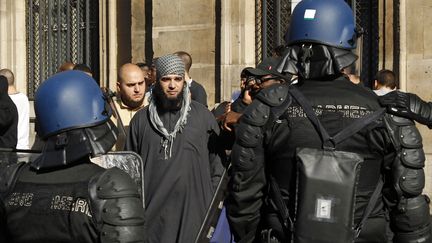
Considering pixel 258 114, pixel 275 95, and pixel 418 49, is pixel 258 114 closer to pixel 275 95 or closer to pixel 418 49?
pixel 275 95

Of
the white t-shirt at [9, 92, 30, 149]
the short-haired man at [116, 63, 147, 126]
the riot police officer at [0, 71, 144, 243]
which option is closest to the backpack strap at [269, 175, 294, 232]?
the riot police officer at [0, 71, 144, 243]

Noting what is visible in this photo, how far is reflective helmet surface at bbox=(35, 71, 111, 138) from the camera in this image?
257 cm

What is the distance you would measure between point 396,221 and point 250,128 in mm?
644

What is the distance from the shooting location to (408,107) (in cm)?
304

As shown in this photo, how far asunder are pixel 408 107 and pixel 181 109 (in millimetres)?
1945

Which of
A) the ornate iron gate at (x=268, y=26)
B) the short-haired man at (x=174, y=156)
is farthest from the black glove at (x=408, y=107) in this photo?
the ornate iron gate at (x=268, y=26)

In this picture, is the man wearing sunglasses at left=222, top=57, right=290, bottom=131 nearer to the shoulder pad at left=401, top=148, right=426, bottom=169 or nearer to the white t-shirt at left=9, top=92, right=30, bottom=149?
the shoulder pad at left=401, top=148, right=426, bottom=169

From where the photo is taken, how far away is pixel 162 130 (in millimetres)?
4621

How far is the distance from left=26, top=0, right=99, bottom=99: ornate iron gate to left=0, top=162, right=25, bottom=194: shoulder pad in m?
8.83

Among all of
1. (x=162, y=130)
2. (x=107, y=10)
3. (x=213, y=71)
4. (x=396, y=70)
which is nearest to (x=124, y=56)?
(x=107, y=10)

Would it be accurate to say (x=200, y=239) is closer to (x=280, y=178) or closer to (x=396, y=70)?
(x=280, y=178)

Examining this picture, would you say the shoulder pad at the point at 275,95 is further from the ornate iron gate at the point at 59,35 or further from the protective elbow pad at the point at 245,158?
the ornate iron gate at the point at 59,35

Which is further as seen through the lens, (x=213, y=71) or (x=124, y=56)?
(x=124, y=56)

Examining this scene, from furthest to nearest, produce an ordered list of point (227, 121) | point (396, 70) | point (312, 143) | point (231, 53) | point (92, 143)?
point (231, 53), point (396, 70), point (227, 121), point (312, 143), point (92, 143)
